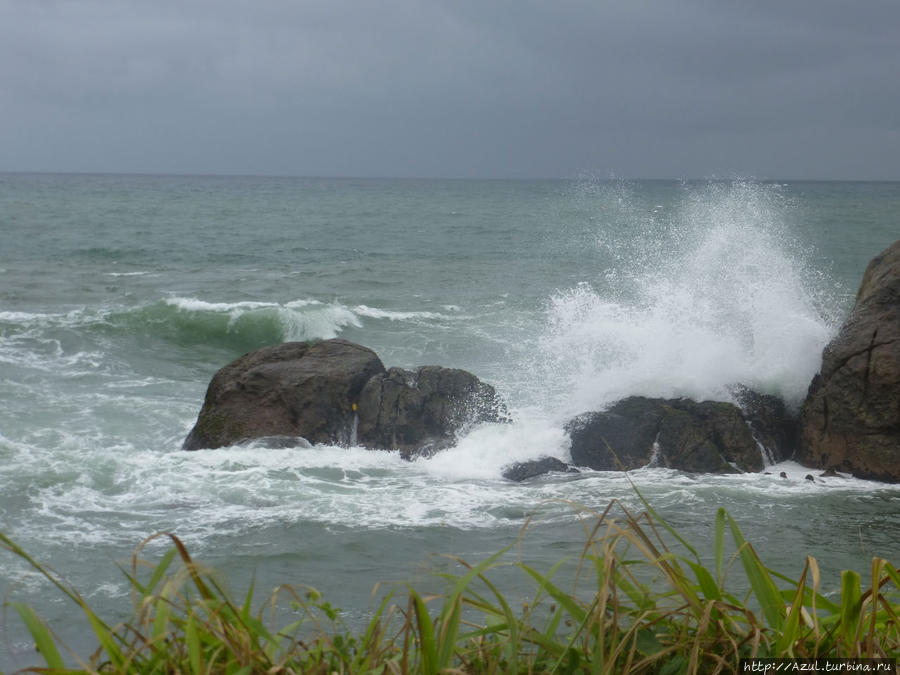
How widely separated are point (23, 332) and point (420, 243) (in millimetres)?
22059

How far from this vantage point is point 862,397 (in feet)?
28.9

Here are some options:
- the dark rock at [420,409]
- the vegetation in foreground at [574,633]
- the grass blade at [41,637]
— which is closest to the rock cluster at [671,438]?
the dark rock at [420,409]

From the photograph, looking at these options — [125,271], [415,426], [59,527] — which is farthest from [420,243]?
[59,527]

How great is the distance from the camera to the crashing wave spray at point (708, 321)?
390 inches

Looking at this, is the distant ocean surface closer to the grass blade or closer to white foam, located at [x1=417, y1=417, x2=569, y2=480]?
white foam, located at [x1=417, y1=417, x2=569, y2=480]

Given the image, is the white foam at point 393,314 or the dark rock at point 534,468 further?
the white foam at point 393,314

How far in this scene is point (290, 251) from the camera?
33781mm

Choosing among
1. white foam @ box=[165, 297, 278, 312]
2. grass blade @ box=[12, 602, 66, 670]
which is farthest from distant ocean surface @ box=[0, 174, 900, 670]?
grass blade @ box=[12, 602, 66, 670]

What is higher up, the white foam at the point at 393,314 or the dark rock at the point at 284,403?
the white foam at the point at 393,314

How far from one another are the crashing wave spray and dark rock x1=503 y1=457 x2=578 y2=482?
→ 3.11ft

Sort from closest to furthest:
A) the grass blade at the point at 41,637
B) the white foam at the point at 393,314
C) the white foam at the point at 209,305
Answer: the grass blade at the point at 41,637
the white foam at the point at 209,305
the white foam at the point at 393,314

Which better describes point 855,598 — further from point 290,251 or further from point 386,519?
point 290,251

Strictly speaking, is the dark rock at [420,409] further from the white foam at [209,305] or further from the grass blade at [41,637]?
the white foam at [209,305]

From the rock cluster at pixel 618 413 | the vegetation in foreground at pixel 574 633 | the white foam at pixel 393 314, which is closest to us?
the vegetation in foreground at pixel 574 633
